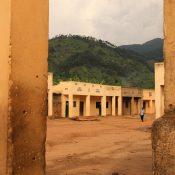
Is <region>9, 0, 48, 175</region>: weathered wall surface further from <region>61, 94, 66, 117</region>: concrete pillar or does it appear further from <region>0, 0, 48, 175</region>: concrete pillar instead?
<region>61, 94, 66, 117</region>: concrete pillar

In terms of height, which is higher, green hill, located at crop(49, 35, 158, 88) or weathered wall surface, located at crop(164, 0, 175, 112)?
green hill, located at crop(49, 35, 158, 88)

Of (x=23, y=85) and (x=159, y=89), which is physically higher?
(x=159, y=89)

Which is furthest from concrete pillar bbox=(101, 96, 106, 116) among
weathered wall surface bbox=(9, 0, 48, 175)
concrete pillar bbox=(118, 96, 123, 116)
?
weathered wall surface bbox=(9, 0, 48, 175)

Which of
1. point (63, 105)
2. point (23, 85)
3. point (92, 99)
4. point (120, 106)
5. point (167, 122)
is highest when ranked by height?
point (92, 99)

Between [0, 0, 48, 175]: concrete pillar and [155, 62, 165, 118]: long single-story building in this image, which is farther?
[155, 62, 165, 118]: long single-story building

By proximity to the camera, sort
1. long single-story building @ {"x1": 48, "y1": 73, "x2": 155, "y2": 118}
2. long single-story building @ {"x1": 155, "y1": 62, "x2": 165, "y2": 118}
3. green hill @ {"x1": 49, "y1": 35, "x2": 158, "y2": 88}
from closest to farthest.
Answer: long single-story building @ {"x1": 155, "y1": 62, "x2": 165, "y2": 118}
long single-story building @ {"x1": 48, "y1": 73, "x2": 155, "y2": 118}
green hill @ {"x1": 49, "y1": 35, "x2": 158, "y2": 88}

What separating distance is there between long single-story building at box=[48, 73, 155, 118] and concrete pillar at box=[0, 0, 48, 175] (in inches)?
1210

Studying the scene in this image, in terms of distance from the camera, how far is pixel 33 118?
10.9 feet

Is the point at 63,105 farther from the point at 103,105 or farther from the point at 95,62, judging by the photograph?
the point at 95,62

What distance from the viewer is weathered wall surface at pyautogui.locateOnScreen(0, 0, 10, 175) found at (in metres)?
3.07

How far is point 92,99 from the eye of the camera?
42.8m

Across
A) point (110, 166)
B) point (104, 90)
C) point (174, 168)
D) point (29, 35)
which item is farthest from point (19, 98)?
point (104, 90)

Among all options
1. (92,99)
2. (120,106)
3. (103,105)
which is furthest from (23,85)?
(120,106)

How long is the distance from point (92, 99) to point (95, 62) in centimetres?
3062
